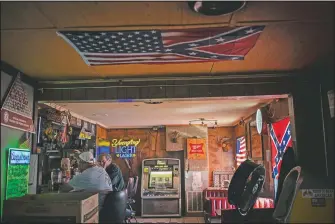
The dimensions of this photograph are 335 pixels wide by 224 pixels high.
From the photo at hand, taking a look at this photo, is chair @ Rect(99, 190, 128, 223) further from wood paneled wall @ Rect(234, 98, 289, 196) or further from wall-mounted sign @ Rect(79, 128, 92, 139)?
wall-mounted sign @ Rect(79, 128, 92, 139)

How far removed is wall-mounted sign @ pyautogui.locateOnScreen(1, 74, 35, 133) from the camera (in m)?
2.76

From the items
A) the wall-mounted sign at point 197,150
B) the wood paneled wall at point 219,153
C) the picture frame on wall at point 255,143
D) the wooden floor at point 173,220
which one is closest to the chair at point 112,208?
the picture frame on wall at point 255,143

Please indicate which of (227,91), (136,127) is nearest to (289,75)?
(227,91)

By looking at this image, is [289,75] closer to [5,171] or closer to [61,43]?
[61,43]

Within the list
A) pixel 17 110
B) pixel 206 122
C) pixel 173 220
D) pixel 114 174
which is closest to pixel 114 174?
pixel 114 174

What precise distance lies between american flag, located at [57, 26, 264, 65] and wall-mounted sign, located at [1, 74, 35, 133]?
0.73 metres

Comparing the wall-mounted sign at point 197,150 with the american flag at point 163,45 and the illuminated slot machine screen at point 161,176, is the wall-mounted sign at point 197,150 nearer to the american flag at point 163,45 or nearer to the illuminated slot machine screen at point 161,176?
the illuminated slot machine screen at point 161,176

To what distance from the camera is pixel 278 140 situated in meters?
4.73

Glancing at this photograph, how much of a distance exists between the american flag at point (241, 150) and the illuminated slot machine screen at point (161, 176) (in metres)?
1.74

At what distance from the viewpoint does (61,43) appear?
8.29 feet

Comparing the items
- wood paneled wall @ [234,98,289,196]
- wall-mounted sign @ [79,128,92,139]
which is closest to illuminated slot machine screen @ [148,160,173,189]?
wall-mounted sign @ [79,128,92,139]

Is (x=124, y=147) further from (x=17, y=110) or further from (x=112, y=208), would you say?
(x=17, y=110)

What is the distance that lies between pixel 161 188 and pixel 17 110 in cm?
546

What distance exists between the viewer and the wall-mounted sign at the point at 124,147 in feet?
28.0
